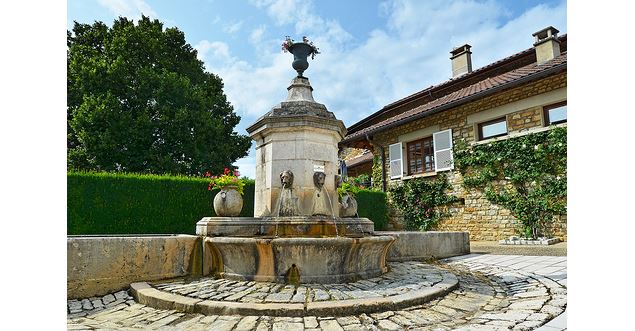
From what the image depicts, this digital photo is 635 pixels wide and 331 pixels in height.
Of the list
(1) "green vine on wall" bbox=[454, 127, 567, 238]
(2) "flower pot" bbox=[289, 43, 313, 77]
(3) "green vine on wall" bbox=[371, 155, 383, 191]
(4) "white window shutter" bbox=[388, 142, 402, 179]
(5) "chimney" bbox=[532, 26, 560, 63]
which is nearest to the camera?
(2) "flower pot" bbox=[289, 43, 313, 77]

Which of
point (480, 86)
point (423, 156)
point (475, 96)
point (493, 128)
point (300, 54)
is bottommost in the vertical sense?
point (423, 156)

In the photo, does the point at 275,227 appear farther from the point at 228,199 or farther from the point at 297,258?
the point at 297,258

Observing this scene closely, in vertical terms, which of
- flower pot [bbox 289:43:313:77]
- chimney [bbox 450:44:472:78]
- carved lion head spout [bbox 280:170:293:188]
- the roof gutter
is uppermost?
chimney [bbox 450:44:472:78]

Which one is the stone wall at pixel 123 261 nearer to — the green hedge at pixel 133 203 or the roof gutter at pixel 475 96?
the green hedge at pixel 133 203

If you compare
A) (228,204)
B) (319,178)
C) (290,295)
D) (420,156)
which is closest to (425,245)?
(319,178)

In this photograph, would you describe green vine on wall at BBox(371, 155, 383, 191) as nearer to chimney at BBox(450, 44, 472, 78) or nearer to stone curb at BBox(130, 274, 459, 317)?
chimney at BBox(450, 44, 472, 78)

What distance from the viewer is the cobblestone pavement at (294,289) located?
336 cm

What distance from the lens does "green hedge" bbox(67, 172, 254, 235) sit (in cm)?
782

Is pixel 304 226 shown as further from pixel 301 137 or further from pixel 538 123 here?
pixel 538 123

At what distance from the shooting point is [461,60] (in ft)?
57.2

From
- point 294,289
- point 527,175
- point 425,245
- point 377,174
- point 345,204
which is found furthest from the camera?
point 377,174

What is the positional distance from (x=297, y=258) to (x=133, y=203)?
5.88m

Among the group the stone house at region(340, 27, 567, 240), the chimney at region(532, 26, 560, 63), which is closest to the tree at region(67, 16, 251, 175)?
the stone house at region(340, 27, 567, 240)

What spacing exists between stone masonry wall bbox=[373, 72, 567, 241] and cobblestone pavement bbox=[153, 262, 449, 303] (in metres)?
7.85
